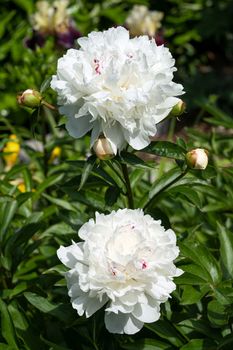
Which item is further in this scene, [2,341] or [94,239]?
[2,341]

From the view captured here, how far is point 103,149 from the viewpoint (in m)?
1.36

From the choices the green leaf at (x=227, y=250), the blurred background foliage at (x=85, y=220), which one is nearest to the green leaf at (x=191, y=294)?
the blurred background foliage at (x=85, y=220)

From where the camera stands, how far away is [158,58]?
1.39 m

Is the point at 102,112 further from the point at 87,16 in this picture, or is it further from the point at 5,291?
the point at 87,16

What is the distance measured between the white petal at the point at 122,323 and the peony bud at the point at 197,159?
1.08ft

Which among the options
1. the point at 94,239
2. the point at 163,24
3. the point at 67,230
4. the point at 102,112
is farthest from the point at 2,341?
the point at 163,24

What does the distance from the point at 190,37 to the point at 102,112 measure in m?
3.54

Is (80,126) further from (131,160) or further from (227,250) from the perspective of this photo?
(227,250)

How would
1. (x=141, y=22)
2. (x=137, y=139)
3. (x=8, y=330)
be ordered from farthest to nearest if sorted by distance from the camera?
(x=141, y=22), (x=8, y=330), (x=137, y=139)

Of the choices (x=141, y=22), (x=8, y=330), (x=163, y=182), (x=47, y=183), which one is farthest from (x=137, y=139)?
(x=141, y=22)

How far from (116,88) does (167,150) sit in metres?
0.22

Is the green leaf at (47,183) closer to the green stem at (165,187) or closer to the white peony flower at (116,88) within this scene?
the green stem at (165,187)

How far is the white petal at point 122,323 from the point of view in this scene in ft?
4.33

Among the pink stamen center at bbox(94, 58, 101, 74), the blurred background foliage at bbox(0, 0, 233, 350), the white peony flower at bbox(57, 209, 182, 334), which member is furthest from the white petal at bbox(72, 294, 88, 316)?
the pink stamen center at bbox(94, 58, 101, 74)
